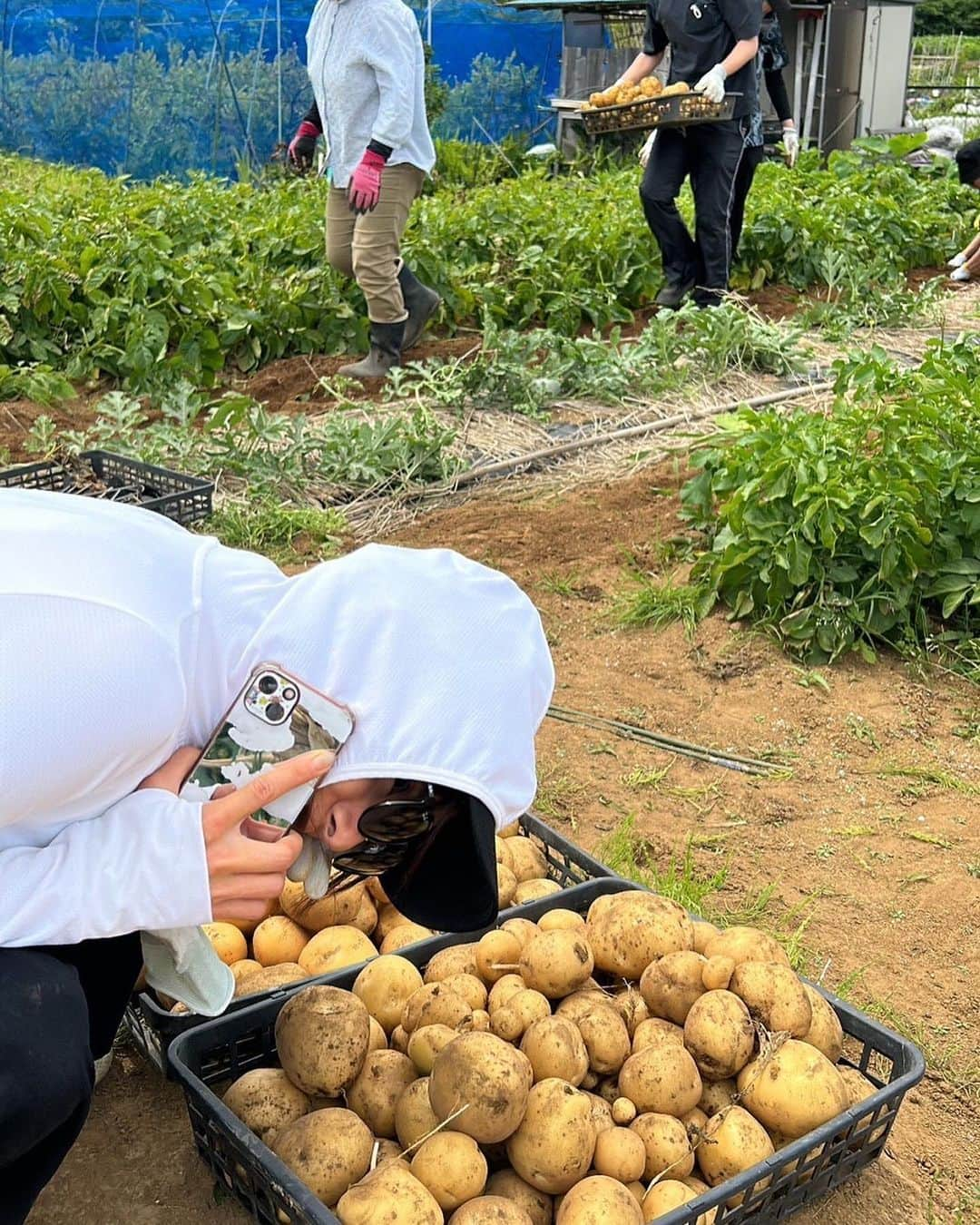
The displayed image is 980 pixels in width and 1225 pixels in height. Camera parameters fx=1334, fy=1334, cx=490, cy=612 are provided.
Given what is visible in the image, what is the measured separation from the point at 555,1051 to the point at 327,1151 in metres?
0.35

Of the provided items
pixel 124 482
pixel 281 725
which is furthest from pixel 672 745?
pixel 124 482

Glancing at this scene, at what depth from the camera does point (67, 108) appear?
14.6m

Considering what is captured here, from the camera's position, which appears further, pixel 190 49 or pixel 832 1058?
pixel 190 49

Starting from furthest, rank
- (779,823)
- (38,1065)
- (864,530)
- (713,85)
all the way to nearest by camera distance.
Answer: (713,85), (864,530), (779,823), (38,1065)

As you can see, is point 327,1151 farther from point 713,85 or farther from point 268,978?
point 713,85

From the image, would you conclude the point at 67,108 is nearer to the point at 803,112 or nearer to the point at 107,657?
the point at 803,112

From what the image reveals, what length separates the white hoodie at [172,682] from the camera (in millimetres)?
1501

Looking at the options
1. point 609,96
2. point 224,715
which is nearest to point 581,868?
point 224,715

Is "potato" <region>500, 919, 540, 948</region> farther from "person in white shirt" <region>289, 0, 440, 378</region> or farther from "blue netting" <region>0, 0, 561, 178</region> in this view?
Result: "blue netting" <region>0, 0, 561, 178</region>

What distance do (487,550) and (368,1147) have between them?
303 cm

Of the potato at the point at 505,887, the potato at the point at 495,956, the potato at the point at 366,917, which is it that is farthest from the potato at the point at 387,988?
the potato at the point at 505,887

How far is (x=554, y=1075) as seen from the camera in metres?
1.94

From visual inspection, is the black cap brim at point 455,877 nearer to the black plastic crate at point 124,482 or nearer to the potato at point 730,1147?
the potato at point 730,1147

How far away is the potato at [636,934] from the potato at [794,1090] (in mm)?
268
